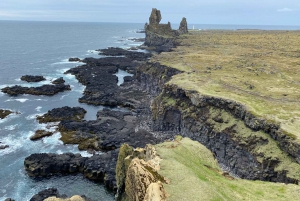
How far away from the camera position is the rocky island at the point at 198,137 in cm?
2489

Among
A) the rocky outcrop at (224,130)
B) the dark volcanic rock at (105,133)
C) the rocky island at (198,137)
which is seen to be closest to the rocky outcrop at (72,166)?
the rocky island at (198,137)

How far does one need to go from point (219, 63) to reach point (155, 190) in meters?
78.2

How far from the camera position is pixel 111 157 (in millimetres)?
52500

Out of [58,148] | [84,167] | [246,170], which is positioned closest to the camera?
[246,170]

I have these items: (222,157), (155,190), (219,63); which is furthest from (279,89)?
(155,190)

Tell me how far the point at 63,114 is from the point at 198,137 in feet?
129

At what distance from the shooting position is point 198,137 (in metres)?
55.1

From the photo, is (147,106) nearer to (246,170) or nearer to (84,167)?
(84,167)

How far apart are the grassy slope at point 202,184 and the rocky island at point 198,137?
9cm

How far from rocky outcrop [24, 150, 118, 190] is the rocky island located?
18 cm

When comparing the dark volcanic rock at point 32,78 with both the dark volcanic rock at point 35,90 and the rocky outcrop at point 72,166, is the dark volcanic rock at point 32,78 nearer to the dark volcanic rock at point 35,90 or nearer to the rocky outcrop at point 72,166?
the dark volcanic rock at point 35,90

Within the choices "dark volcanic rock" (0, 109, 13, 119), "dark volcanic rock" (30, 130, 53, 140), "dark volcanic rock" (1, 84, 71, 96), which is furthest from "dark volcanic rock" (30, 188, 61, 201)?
"dark volcanic rock" (1, 84, 71, 96)

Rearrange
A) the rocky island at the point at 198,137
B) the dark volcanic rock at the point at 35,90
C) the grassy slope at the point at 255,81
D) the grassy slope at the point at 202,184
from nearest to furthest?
the grassy slope at the point at 202,184 → the rocky island at the point at 198,137 → the grassy slope at the point at 255,81 → the dark volcanic rock at the point at 35,90

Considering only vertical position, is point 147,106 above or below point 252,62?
below
